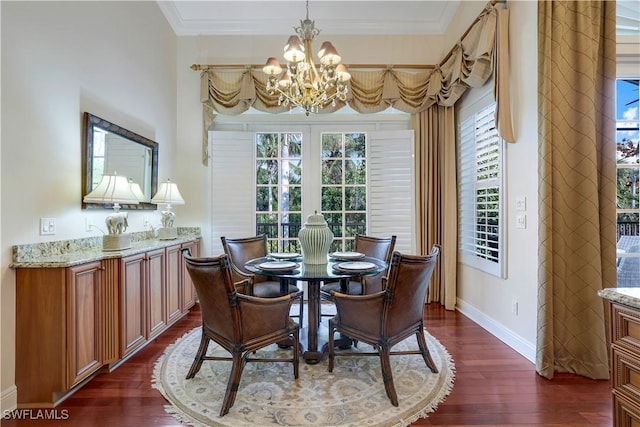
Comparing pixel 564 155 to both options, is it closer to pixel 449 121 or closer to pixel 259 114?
pixel 449 121

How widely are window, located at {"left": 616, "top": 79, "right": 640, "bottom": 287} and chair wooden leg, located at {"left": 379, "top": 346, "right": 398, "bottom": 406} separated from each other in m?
2.02

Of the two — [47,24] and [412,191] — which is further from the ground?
[47,24]

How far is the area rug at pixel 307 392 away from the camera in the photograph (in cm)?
184

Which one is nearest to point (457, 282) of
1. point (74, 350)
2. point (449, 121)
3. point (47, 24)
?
point (449, 121)

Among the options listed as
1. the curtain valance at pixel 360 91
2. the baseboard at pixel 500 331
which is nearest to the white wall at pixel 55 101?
the curtain valance at pixel 360 91

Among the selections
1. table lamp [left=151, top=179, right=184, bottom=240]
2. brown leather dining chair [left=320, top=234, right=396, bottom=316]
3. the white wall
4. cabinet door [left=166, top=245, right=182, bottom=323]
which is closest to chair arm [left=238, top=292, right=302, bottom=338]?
brown leather dining chair [left=320, top=234, right=396, bottom=316]

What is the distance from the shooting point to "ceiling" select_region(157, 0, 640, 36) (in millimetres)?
3812

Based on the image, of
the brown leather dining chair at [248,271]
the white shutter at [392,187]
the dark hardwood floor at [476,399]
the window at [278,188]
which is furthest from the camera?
the window at [278,188]

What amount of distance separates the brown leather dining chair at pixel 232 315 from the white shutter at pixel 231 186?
2082 millimetres

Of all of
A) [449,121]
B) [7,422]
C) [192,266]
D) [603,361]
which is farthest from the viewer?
[449,121]

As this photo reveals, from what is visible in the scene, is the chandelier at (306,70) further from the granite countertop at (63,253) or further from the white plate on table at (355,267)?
the granite countertop at (63,253)

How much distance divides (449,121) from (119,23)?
3701mm

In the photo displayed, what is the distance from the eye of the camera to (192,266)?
77.0 inches

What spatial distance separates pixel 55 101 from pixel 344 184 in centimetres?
304
